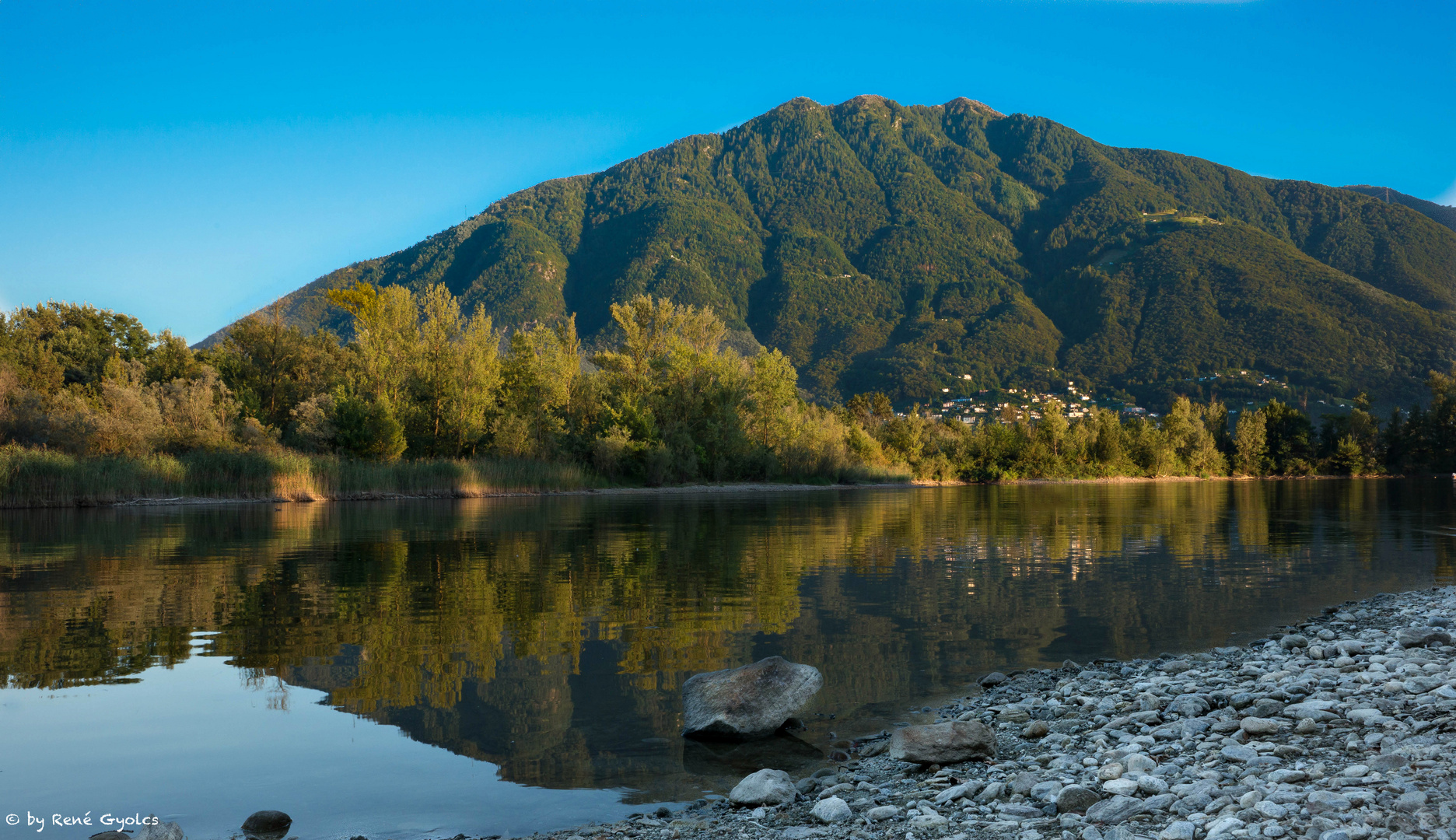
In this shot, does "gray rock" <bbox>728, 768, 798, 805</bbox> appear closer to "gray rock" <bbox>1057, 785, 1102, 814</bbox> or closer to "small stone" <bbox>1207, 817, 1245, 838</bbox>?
"gray rock" <bbox>1057, 785, 1102, 814</bbox>

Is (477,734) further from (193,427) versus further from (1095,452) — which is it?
(1095,452)

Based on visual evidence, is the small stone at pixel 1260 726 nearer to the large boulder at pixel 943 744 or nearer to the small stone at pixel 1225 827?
the large boulder at pixel 943 744

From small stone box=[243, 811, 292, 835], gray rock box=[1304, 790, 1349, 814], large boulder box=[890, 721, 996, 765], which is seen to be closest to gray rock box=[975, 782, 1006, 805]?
large boulder box=[890, 721, 996, 765]

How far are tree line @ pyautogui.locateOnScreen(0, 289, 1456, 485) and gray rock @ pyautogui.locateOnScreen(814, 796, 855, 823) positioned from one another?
48.4 m

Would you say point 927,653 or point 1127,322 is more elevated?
point 1127,322

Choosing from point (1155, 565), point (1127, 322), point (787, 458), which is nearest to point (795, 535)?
point (1155, 565)

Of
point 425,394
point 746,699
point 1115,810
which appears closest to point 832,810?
point 1115,810

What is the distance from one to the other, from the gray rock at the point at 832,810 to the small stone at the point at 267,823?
345 centimetres

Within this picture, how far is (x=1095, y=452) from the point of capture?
10625cm

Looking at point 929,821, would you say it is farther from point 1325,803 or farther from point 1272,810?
point 1325,803

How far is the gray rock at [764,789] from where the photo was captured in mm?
5688

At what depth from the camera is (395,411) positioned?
55.3 meters

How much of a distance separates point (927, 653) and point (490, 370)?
53.7 metres

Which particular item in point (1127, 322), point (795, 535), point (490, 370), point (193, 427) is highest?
point (1127, 322)
